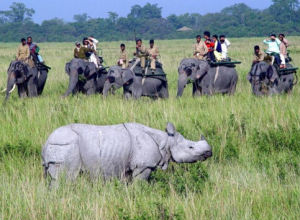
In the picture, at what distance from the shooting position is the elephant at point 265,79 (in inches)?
600

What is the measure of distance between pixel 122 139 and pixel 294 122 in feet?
12.4

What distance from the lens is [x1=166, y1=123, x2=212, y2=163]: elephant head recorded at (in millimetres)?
7012

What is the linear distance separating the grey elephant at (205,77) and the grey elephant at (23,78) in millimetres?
3870

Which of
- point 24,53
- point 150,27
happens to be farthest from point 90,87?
point 150,27

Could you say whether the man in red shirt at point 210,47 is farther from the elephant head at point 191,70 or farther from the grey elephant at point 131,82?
the grey elephant at point 131,82

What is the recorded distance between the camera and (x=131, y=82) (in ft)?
49.9

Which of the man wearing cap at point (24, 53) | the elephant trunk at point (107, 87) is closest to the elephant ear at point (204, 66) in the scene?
the elephant trunk at point (107, 87)

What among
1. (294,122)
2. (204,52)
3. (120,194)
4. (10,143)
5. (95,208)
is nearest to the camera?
(95,208)

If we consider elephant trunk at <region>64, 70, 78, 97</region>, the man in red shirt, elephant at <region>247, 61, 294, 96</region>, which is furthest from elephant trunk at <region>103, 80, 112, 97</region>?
elephant at <region>247, 61, 294, 96</region>

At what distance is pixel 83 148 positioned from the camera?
6727 millimetres

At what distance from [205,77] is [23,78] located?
4741 millimetres

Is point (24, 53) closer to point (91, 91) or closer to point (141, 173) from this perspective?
point (91, 91)

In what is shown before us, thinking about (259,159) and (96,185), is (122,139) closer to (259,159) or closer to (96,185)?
(96,185)

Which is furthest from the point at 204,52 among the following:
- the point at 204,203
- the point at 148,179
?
the point at 204,203
